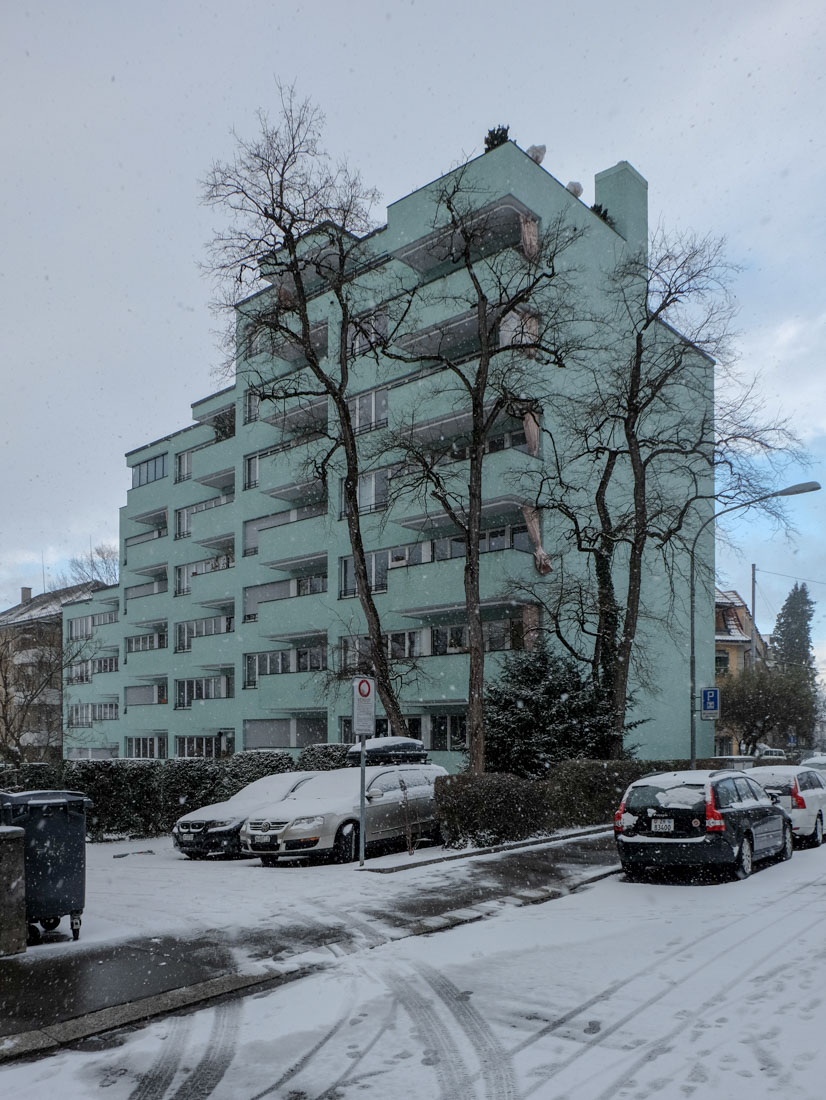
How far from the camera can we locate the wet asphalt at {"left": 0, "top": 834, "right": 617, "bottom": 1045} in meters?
6.69

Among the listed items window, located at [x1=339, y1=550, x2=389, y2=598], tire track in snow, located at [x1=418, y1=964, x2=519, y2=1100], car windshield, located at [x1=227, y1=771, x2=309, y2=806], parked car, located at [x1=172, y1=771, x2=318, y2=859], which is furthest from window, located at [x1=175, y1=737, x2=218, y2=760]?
tire track in snow, located at [x1=418, y1=964, x2=519, y2=1100]

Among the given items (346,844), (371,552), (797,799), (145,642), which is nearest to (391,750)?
(346,844)

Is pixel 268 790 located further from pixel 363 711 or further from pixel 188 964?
pixel 188 964

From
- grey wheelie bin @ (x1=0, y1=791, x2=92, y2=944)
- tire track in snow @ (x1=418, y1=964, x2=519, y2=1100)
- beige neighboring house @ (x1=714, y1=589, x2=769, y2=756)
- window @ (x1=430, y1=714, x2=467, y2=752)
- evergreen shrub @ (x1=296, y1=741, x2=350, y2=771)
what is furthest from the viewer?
beige neighboring house @ (x1=714, y1=589, x2=769, y2=756)

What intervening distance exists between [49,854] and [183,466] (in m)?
41.9

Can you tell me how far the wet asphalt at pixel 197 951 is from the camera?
6.69 metres

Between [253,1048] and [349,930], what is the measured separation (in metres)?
3.45

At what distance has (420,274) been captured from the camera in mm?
34438

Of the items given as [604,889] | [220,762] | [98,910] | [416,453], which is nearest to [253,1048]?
[98,910]

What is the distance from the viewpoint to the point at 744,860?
1227 centimetres

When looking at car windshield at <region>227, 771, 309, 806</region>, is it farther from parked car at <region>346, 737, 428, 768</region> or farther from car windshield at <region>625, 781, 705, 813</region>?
car windshield at <region>625, 781, 705, 813</region>

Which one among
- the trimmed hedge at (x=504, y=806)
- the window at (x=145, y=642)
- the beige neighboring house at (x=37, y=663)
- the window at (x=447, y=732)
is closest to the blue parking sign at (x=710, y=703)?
the trimmed hedge at (x=504, y=806)

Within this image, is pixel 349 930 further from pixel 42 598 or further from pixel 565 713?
pixel 42 598

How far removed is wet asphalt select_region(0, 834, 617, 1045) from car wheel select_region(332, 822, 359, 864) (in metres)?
2.07
